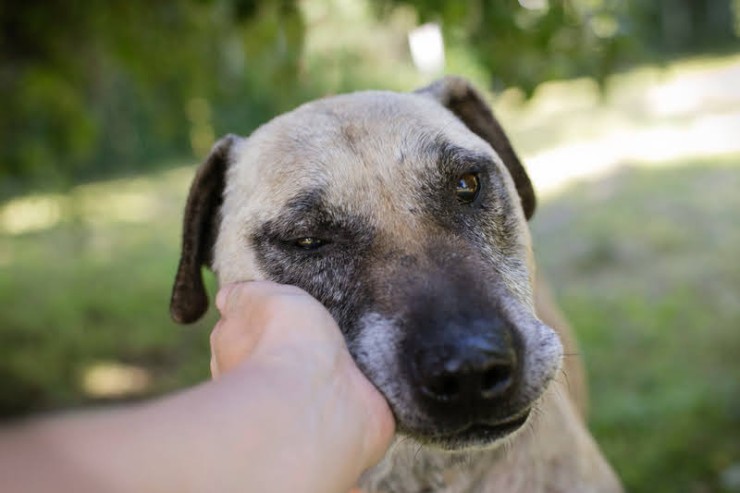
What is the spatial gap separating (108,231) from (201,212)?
1204cm

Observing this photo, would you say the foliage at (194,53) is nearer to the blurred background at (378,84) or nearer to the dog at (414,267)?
the blurred background at (378,84)

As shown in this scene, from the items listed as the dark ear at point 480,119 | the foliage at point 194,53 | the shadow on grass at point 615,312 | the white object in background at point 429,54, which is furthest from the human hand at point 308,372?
the white object in background at point 429,54

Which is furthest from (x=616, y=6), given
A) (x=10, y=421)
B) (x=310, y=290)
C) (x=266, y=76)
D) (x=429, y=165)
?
(x=10, y=421)

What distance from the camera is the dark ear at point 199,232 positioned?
9.95 ft

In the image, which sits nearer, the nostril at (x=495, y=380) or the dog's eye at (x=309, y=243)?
the nostril at (x=495, y=380)

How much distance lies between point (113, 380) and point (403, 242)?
590cm

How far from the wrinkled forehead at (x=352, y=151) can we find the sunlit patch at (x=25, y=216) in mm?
13228

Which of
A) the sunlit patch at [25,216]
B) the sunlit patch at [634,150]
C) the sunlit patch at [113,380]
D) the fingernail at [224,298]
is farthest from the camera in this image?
the sunlit patch at [25,216]

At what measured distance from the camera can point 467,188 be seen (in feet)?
8.70

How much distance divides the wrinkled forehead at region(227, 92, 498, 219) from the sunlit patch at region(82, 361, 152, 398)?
4793 mm

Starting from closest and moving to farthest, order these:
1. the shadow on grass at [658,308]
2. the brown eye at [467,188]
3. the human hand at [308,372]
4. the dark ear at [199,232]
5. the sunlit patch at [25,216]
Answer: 1. the human hand at [308,372]
2. the brown eye at [467,188]
3. the dark ear at [199,232]
4. the shadow on grass at [658,308]
5. the sunlit patch at [25,216]

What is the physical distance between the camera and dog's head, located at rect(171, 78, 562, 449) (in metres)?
2.01

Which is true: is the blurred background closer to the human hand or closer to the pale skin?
the pale skin

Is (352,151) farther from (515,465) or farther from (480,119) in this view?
(515,465)
